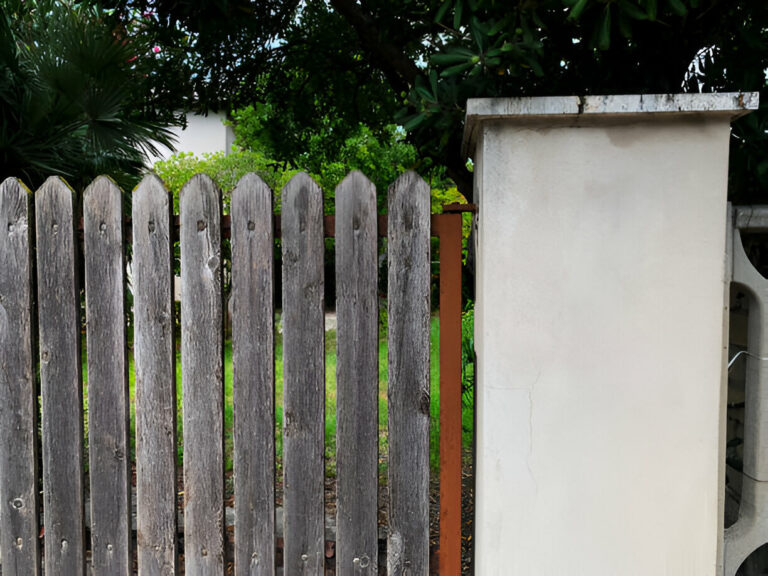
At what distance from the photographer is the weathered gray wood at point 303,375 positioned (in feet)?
7.32

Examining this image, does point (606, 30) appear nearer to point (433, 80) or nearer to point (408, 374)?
point (433, 80)

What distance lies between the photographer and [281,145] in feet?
16.9

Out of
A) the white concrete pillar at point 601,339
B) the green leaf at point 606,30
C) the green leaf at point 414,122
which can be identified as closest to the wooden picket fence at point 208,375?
the green leaf at point 414,122

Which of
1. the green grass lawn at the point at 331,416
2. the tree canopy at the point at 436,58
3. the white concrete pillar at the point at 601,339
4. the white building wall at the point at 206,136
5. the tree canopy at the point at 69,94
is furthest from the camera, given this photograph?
the white building wall at the point at 206,136

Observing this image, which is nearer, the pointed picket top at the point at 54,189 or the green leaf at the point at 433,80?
the green leaf at the point at 433,80

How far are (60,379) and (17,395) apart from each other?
0.19 meters

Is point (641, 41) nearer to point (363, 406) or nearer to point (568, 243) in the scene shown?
point (568, 243)

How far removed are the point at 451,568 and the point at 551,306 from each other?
98 cm

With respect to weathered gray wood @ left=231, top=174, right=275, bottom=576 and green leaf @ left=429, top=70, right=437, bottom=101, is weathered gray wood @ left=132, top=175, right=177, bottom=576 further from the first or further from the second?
green leaf @ left=429, top=70, right=437, bottom=101

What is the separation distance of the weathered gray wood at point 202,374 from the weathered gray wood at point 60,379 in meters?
0.42

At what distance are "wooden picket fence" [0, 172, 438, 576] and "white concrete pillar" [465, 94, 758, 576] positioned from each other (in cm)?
29

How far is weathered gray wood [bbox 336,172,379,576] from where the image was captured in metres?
2.22

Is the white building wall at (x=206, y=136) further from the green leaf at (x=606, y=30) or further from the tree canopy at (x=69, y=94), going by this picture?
the green leaf at (x=606, y=30)

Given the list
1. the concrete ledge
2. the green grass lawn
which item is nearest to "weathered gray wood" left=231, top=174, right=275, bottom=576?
the concrete ledge
